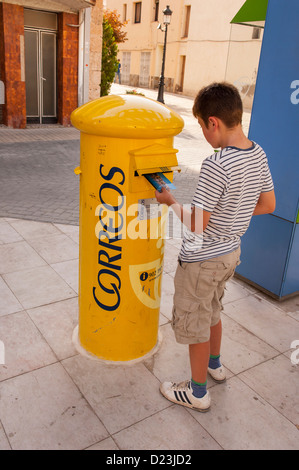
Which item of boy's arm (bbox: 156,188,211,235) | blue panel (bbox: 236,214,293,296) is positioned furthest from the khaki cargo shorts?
blue panel (bbox: 236,214,293,296)

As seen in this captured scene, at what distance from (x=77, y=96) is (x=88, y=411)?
37.4ft

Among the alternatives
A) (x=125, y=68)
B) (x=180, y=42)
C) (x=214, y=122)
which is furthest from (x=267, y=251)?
(x=125, y=68)

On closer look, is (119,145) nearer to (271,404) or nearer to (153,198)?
(153,198)

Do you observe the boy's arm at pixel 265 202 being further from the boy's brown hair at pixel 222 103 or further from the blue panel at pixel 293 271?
the blue panel at pixel 293 271

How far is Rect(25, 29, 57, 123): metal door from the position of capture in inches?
452

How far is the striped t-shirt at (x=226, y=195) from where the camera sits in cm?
194

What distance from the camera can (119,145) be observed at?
231 centimetres

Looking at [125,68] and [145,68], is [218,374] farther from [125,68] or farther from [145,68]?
[125,68]

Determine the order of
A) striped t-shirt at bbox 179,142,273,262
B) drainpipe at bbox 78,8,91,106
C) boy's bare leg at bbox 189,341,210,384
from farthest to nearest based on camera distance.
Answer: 1. drainpipe at bbox 78,8,91,106
2. boy's bare leg at bbox 189,341,210,384
3. striped t-shirt at bbox 179,142,273,262

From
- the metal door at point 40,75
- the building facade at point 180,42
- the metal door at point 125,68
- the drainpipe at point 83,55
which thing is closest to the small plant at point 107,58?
the drainpipe at point 83,55

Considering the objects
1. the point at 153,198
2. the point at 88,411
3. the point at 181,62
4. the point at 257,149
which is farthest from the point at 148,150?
the point at 181,62

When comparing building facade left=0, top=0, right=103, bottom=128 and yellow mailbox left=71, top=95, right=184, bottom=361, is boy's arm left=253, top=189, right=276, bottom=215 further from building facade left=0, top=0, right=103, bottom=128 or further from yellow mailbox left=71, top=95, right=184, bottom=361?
building facade left=0, top=0, right=103, bottom=128

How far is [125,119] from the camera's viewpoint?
7.39 feet

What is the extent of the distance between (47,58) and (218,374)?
11535 millimetres
